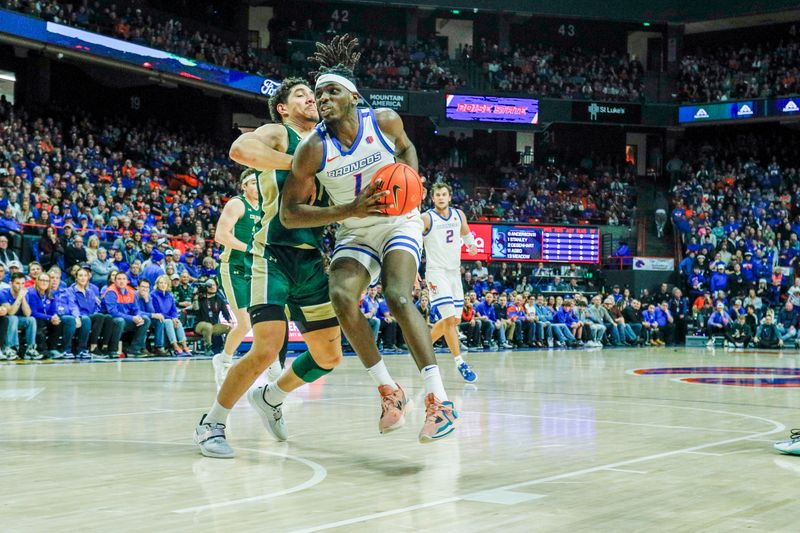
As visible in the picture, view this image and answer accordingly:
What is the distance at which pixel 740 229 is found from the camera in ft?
105

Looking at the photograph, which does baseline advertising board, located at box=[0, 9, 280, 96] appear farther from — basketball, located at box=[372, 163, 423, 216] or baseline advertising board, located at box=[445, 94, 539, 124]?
basketball, located at box=[372, 163, 423, 216]

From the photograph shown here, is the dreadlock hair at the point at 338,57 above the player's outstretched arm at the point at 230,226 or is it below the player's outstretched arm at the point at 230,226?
above

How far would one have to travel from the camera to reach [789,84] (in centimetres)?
3662

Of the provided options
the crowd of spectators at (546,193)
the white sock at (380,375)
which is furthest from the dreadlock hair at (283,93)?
the crowd of spectators at (546,193)

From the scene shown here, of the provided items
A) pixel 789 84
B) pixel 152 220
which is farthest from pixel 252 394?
pixel 789 84

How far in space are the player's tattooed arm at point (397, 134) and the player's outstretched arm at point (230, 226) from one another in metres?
3.48

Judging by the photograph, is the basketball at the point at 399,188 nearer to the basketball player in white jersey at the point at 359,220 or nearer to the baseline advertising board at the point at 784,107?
the basketball player in white jersey at the point at 359,220

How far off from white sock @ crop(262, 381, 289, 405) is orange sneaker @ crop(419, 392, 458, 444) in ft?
4.03

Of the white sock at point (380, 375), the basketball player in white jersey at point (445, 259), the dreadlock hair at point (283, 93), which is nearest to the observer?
the white sock at point (380, 375)

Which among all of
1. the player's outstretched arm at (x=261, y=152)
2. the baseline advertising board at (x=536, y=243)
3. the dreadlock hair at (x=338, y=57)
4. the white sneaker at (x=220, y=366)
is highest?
the baseline advertising board at (x=536, y=243)

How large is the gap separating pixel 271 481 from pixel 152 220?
17.4 meters

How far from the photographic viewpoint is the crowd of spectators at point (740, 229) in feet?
84.3

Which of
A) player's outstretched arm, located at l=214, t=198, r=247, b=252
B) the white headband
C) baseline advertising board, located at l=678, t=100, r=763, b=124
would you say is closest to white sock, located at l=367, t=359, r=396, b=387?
the white headband

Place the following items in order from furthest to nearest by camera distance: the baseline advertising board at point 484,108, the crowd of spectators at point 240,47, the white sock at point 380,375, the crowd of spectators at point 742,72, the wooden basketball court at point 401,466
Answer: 1. the crowd of spectators at point 742,72
2. the baseline advertising board at point 484,108
3. the crowd of spectators at point 240,47
4. the white sock at point 380,375
5. the wooden basketball court at point 401,466
